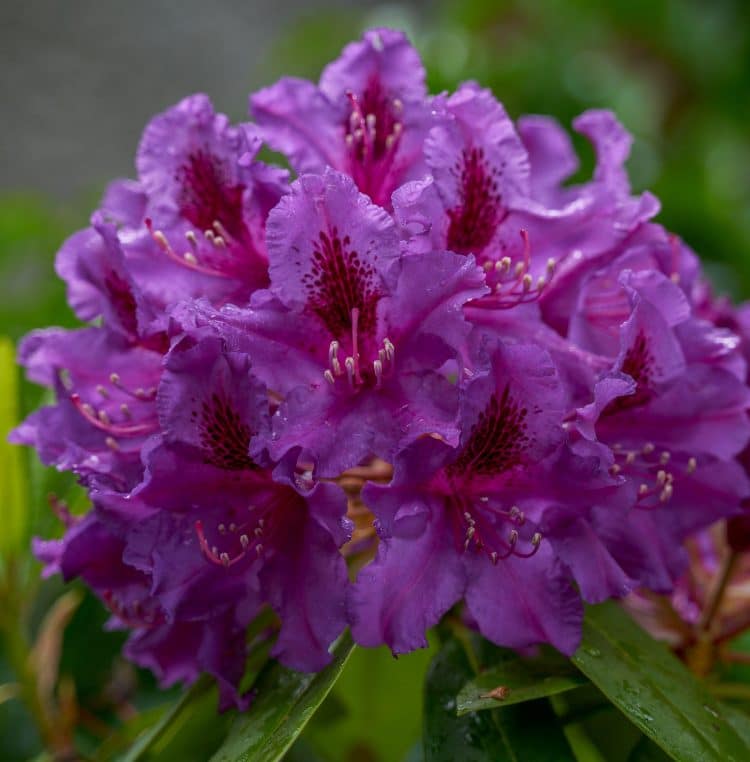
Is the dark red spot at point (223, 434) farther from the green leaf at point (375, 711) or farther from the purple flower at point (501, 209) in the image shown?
the green leaf at point (375, 711)

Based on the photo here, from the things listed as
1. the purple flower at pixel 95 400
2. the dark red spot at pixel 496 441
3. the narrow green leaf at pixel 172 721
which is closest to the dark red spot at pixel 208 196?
the purple flower at pixel 95 400

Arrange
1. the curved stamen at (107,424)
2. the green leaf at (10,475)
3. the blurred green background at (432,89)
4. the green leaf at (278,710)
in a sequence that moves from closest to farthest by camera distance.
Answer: the green leaf at (278,710), the curved stamen at (107,424), the green leaf at (10,475), the blurred green background at (432,89)

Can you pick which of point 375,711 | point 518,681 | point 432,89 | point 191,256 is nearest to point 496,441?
point 518,681

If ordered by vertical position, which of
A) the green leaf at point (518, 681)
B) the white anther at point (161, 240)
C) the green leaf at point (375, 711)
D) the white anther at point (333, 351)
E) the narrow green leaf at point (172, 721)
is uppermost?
the white anther at point (161, 240)

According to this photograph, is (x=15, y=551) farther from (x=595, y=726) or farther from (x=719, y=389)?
(x=719, y=389)

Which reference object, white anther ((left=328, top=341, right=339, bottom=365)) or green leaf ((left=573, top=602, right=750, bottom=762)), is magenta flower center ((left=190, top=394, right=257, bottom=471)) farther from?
green leaf ((left=573, top=602, right=750, bottom=762))

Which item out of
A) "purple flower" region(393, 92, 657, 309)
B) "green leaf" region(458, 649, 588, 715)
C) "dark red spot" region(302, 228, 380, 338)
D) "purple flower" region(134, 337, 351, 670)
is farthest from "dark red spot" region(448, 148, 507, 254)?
"green leaf" region(458, 649, 588, 715)

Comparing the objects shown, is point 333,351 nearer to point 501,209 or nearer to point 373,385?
point 373,385

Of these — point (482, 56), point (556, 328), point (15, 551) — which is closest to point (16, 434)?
point (15, 551)
